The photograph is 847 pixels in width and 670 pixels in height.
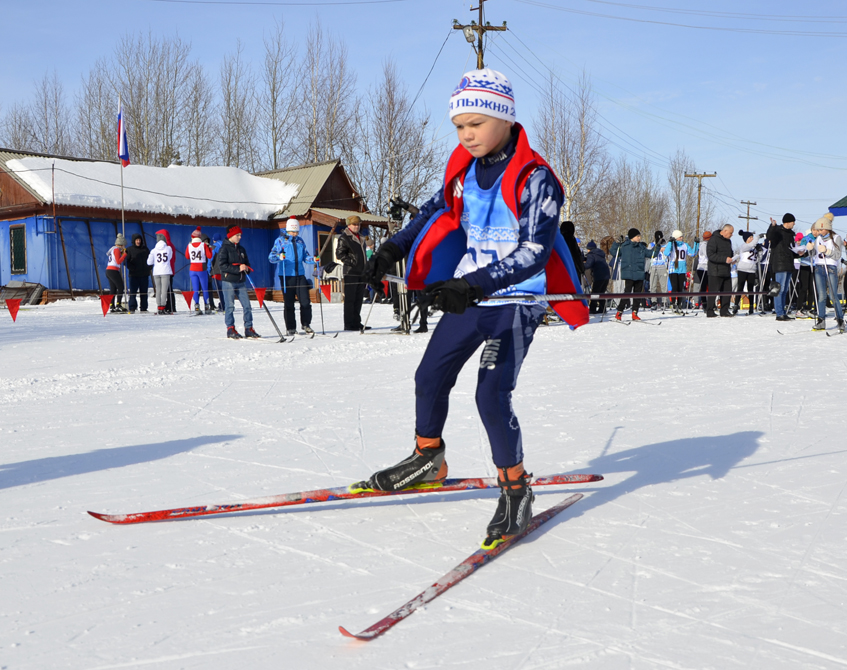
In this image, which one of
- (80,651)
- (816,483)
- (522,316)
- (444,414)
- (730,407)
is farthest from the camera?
(730,407)

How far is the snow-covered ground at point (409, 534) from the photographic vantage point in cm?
212

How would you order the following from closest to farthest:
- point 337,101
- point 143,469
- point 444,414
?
point 444,414 < point 143,469 < point 337,101

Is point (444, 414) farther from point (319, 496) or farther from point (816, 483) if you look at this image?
point (816, 483)

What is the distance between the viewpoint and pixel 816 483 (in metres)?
3.75

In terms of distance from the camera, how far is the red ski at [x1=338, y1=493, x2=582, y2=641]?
2154 millimetres

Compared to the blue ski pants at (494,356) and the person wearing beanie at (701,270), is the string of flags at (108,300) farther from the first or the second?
the person wearing beanie at (701,270)

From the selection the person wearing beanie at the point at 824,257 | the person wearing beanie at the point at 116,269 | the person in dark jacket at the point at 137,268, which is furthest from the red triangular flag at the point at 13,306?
the person wearing beanie at the point at 824,257

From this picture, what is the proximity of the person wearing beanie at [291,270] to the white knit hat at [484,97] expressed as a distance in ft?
27.1

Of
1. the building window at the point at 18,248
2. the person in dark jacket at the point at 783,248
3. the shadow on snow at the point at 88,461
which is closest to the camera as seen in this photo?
the shadow on snow at the point at 88,461

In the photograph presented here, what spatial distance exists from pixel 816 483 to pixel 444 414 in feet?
6.33

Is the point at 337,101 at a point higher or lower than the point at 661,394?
higher

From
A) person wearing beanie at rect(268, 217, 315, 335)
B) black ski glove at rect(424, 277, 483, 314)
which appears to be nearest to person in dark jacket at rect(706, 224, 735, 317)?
person wearing beanie at rect(268, 217, 315, 335)

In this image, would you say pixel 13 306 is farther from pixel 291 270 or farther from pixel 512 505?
pixel 512 505

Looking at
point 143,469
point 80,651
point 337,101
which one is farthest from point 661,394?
point 337,101
